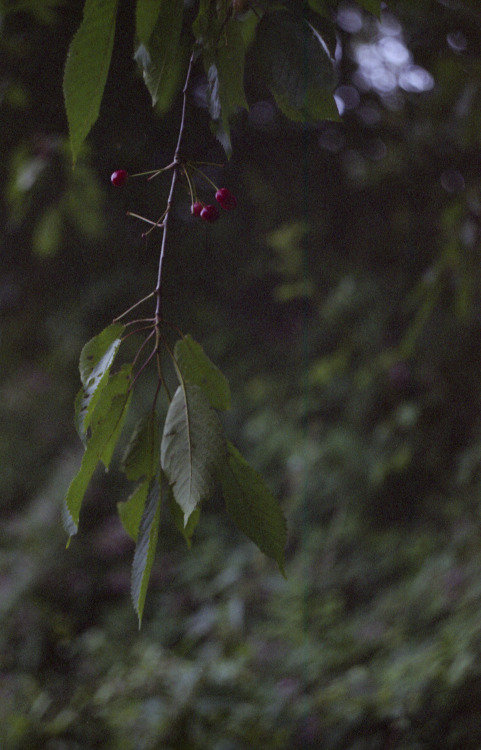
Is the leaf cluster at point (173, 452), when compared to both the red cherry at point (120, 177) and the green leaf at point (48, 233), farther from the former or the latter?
the green leaf at point (48, 233)

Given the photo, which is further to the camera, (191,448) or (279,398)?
(279,398)

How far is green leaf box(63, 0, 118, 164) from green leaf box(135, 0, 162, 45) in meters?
0.01

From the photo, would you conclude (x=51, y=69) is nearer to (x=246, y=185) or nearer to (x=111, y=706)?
(x=246, y=185)

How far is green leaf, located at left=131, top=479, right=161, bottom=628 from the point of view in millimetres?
252

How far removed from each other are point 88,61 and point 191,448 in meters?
0.18

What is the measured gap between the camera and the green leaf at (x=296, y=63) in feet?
0.89

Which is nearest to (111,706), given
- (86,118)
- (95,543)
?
(95,543)

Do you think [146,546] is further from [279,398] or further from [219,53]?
[279,398]

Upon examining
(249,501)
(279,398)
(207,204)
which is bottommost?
(279,398)

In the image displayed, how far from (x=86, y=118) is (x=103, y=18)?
0.04m

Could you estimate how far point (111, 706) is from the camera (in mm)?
583

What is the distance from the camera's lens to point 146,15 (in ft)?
0.82

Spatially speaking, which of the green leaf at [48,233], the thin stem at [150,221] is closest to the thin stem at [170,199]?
the thin stem at [150,221]

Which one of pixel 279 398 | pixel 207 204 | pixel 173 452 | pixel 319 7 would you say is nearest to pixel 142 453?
pixel 173 452
